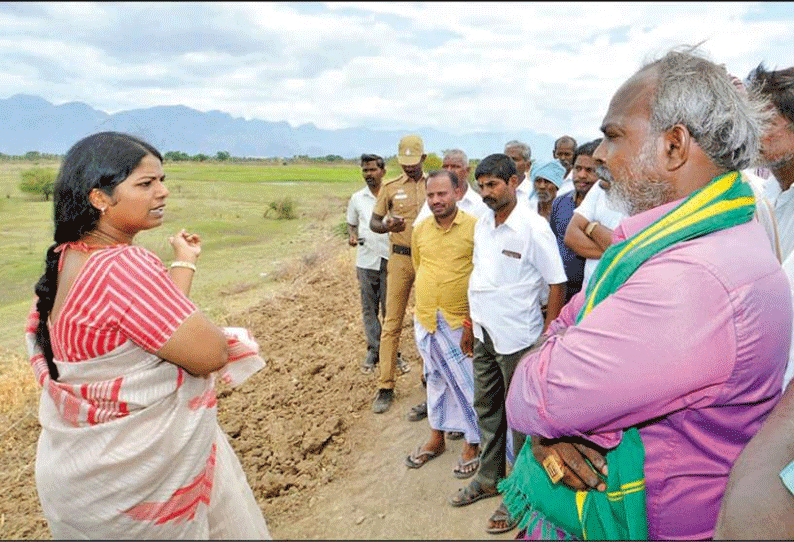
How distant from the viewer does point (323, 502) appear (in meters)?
3.59

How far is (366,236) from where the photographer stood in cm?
526

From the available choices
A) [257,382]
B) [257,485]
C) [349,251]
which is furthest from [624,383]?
[349,251]

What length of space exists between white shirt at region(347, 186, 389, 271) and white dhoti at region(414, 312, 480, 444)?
149cm

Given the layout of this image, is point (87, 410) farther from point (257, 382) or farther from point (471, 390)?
point (257, 382)

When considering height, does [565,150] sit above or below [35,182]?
above

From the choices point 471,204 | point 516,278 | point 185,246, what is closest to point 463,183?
point 471,204

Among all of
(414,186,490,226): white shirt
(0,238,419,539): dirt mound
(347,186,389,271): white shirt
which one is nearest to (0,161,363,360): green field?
(0,238,419,539): dirt mound

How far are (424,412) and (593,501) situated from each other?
10.2 feet

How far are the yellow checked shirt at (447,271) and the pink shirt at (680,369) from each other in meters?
2.26

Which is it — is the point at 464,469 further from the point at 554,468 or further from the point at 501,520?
the point at 554,468

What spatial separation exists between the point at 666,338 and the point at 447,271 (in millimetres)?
2477

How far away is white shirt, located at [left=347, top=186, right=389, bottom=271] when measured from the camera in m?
5.13

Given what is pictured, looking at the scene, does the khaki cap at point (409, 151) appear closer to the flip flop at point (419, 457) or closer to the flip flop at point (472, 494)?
the flip flop at point (419, 457)

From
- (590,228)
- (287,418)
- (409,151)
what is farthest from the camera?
(409,151)
